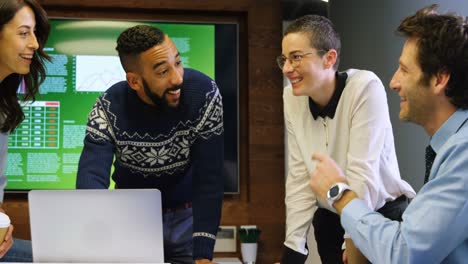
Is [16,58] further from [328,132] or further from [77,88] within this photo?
[77,88]

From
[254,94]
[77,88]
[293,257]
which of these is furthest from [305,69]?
[77,88]

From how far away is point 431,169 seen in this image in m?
1.37

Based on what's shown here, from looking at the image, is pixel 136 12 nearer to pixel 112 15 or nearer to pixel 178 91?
pixel 112 15

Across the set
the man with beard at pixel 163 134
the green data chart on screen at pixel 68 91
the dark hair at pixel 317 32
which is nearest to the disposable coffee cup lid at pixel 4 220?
the man with beard at pixel 163 134

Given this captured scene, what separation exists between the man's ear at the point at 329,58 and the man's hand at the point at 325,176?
2.33ft

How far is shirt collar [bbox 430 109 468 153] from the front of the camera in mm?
1394

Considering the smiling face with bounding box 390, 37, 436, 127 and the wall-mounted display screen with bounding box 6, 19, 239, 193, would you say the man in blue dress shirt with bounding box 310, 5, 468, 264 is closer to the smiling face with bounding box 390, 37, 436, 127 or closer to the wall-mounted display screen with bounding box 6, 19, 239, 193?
the smiling face with bounding box 390, 37, 436, 127

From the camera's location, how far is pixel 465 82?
1.40 m

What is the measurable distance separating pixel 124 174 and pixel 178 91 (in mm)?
418

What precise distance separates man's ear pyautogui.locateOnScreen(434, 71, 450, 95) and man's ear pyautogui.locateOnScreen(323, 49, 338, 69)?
792mm

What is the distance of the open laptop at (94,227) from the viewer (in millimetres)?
1444

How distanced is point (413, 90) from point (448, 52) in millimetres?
127

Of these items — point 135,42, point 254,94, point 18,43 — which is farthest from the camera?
point 254,94

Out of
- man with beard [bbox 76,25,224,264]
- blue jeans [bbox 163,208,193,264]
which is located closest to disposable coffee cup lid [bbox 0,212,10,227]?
man with beard [bbox 76,25,224,264]
